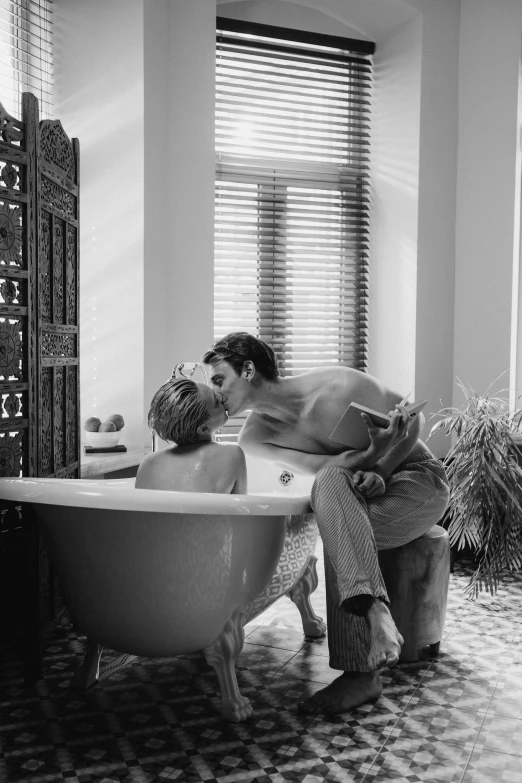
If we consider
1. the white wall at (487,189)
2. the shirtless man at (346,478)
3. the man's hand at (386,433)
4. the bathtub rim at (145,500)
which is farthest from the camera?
the white wall at (487,189)

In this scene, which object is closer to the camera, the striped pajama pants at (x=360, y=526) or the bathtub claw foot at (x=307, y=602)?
the striped pajama pants at (x=360, y=526)

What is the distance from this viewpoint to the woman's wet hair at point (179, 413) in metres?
2.12

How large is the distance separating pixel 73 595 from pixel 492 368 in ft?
9.51

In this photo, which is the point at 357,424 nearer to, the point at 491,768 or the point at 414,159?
the point at 491,768

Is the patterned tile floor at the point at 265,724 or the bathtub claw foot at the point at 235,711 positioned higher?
the bathtub claw foot at the point at 235,711

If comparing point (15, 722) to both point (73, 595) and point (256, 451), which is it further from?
point (256, 451)

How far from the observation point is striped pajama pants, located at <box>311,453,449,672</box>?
79.7 inches

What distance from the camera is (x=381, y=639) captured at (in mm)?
1962

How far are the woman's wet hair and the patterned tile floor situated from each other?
750 millimetres

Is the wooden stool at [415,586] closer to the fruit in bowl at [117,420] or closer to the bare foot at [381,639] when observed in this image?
the bare foot at [381,639]

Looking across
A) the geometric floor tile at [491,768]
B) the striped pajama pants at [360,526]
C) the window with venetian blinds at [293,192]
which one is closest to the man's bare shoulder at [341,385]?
the striped pajama pants at [360,526]

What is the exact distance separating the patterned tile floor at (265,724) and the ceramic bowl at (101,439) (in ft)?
2.91

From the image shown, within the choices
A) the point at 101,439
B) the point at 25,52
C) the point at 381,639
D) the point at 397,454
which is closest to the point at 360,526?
the point at 381,639

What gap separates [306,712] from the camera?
2.16 meters
